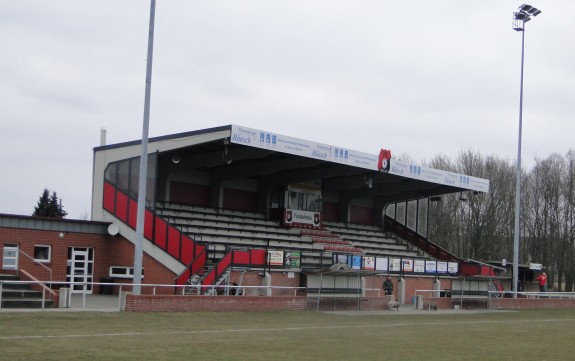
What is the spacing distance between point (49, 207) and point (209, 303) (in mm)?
44725

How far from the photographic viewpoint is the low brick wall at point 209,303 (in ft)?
79.7

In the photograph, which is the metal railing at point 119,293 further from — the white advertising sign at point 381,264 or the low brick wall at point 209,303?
the white advertising sign at point 381,264

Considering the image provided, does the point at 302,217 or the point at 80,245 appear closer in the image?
the point at 80,245

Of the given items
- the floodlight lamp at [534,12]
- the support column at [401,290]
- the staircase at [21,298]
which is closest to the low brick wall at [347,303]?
the support column at [401,290]

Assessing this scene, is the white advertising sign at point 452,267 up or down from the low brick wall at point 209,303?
up

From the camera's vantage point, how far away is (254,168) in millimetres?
40969

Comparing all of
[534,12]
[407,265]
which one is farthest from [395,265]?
[534,12]

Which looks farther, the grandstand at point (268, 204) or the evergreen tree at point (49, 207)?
the evergreen tree at point (49, 207)

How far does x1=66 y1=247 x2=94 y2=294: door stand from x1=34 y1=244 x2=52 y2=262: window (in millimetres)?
1165

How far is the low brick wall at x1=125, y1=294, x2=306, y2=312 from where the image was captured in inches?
957

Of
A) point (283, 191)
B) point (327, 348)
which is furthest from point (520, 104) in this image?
point (327, 348)

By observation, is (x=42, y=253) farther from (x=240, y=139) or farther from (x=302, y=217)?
(x=302, y=217)

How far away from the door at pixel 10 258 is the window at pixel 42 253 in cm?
324

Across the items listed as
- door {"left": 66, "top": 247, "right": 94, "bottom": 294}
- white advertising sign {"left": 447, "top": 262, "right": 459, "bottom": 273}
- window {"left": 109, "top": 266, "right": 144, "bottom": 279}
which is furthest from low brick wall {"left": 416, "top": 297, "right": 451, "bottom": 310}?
door {"left": 66, "top": 247, "right": 94, "bottom": 294}
